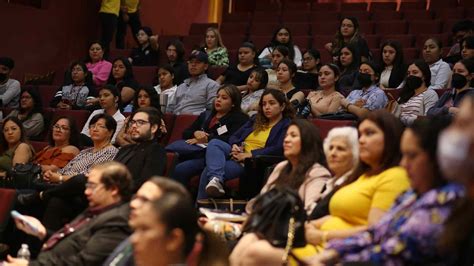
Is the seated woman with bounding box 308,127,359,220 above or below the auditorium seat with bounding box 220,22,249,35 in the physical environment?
below

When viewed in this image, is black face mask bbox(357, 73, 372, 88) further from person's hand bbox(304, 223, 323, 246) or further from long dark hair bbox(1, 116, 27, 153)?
person's hand bbox(304, 223, 323, 246)

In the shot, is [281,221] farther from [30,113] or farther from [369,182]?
[30,113]

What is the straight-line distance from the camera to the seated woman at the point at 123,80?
579 cm

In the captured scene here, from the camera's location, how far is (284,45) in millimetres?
6402

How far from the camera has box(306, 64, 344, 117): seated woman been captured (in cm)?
500

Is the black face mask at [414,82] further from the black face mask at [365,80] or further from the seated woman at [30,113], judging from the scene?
the seated woman at [30,113]

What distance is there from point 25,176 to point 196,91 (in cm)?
148

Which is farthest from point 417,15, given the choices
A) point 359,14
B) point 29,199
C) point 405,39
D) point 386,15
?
point 29,199

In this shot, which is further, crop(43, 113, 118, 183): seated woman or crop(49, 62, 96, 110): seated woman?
crop(49, 62, 96, 110): seated woman

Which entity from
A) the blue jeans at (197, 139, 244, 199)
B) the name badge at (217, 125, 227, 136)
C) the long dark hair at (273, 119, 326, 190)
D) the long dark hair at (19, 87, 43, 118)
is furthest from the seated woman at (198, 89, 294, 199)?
the long dark hair at (19, 87, 43, 118)

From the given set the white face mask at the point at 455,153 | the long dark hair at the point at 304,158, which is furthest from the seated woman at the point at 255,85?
the white face mask at the point at 455,153

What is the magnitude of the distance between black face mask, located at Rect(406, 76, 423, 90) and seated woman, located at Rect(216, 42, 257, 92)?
1364mm

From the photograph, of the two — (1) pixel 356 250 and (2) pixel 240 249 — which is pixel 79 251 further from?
(1) pixel 356 250

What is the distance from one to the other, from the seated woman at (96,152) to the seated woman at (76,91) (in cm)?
138
